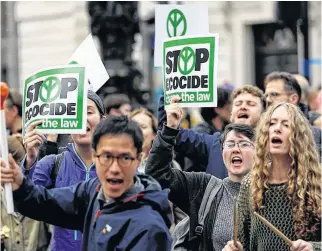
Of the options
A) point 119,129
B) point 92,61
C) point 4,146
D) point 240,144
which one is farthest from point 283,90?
point 4,146

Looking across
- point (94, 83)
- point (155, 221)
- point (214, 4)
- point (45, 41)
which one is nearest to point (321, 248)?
point (155, 221)

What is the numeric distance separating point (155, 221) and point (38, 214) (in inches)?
21.7

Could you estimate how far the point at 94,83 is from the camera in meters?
7.61

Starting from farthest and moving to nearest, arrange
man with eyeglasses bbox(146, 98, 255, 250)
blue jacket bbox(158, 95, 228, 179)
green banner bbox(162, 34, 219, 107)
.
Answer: blue jacket bbox(158, 95, 228, 179), green banner bbox(162, 34, 219, 107), man with eyeglasses bbox(146, 98, 255, 250)

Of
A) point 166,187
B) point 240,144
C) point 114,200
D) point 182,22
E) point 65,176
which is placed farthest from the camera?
point 182,22

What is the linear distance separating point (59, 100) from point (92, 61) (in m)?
1.32

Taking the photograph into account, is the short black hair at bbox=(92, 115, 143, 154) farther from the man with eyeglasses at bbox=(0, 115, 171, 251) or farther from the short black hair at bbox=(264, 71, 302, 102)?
the short black hair at bbox=(264, 71, 302, 102)

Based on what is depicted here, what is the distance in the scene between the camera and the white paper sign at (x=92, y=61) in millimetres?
7586

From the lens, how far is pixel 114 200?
4570 millimetres

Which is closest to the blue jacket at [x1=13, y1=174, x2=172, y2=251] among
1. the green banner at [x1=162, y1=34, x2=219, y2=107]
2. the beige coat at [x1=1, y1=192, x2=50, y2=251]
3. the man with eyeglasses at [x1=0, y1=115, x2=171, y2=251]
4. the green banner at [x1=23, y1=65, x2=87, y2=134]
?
the man with eyeglasses at [x1=0, y1=115, x2=171, y2=251]

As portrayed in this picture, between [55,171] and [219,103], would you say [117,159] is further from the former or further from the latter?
[219,103]

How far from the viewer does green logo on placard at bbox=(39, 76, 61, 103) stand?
628cm

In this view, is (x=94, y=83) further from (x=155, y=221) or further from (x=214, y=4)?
(x=214, y=4)

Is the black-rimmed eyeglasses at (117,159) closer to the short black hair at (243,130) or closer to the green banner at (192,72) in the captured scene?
the short black hair at (243,130)
